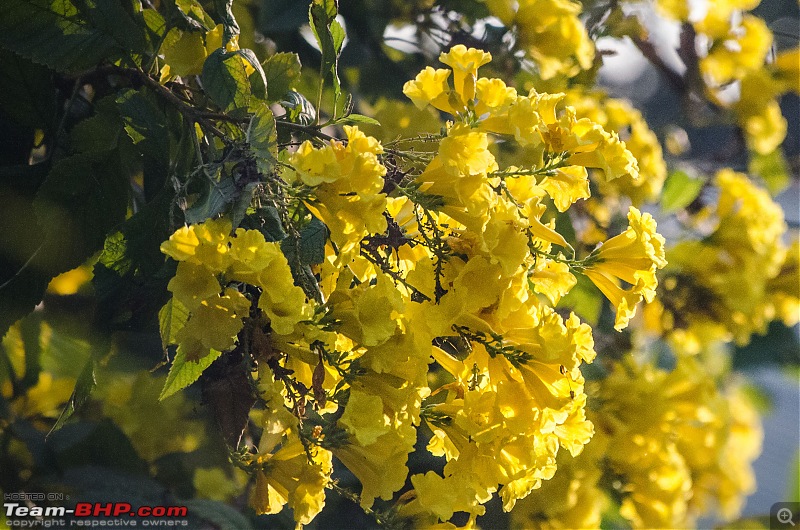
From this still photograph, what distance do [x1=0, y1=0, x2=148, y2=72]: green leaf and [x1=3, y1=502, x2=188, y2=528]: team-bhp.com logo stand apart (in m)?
0.53

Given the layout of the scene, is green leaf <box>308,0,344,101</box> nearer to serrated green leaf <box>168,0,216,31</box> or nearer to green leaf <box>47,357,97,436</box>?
serrated green leaf <box>168,0,216,31</box>

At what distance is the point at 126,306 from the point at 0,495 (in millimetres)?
541

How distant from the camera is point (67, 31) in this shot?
0.61 metres

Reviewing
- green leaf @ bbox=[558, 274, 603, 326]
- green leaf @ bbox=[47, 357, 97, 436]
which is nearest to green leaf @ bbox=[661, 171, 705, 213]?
green leaf @ bbox=[558, 274, 603, 326]

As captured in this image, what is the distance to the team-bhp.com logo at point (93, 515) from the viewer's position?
Result: 0.91 metres

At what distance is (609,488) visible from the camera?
1.24 meters

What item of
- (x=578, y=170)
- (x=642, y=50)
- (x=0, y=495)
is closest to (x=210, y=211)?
(x=578, y=170)

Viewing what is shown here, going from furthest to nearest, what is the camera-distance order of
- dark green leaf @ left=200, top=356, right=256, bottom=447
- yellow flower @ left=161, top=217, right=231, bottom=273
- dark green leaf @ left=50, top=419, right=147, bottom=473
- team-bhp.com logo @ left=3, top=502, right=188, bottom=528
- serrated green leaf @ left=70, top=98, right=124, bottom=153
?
dark green leaf @ left=50, top=419, right=147, bottom=473 → team-bhp.com logo @ left=3, top=502, right=188, bottom=528 → serrated green leaf @ left=70, top=98, right=124, bottom=153 → dark green leaf @ left=200, top=356, right=256, bottom=447 → yellow flower @ left=161, top=217, right=231, bottom=273

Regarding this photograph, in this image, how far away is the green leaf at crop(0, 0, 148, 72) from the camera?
599 mm

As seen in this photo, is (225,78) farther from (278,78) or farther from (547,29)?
(547,29)

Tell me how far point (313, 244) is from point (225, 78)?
0.14 metres

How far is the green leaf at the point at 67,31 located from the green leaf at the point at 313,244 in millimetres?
249

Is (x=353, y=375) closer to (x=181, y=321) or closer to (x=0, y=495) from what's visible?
(x=181, y=321)

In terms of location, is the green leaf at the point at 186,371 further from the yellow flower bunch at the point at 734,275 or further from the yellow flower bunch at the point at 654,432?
the yellow flower bunch at the point at 734,275
